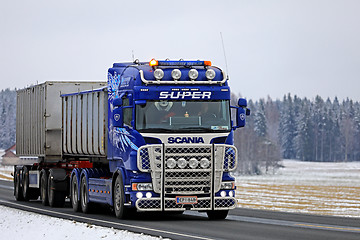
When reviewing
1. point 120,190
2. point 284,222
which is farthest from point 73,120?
point 284,222

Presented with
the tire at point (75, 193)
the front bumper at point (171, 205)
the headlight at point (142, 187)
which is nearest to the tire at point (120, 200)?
the headlight at point (142, 187)

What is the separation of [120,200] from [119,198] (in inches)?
5.9

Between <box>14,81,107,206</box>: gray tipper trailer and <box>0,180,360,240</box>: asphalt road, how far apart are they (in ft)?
7.44

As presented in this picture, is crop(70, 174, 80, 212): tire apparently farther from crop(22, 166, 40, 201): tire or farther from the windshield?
crop(22, 166, 40, 201): tire

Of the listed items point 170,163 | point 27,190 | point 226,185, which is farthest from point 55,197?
point 226,185

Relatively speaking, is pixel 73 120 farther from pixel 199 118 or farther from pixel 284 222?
pixel 284 222

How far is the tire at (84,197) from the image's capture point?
2314 centimetres

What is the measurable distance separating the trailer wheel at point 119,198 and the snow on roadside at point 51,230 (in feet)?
4.69

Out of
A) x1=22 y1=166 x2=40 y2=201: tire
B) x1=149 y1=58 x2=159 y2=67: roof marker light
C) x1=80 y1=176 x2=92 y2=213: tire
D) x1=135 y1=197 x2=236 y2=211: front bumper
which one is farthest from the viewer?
x1=22 y1=166 x2=40 y2=201: tire

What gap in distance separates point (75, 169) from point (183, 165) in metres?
6.17

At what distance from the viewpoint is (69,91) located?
91.1ft

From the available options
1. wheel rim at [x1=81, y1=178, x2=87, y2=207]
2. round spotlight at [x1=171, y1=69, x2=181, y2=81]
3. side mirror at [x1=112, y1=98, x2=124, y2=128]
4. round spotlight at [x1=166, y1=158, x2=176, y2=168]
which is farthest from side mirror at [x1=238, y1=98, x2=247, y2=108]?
wheel rim at [x1=81, y1=178, x2=87, y2=207]

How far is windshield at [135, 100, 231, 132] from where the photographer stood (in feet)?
63.5

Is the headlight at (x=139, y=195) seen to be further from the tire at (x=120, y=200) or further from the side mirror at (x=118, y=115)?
the side mirror at (x=118, y=115)
